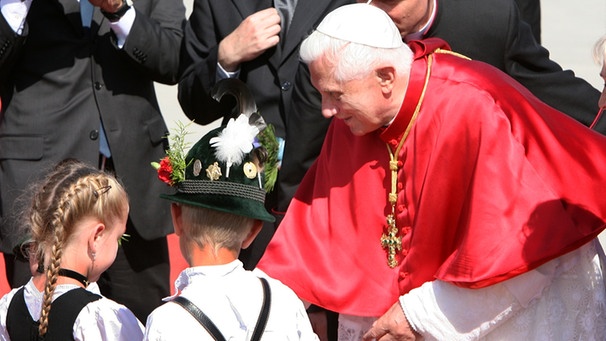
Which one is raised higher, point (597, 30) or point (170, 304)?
point (170, 304)

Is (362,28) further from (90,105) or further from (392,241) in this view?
(90,105)

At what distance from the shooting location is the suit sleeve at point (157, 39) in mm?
5570

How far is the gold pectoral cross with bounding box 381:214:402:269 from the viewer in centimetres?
445

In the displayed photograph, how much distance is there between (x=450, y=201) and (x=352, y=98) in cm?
47

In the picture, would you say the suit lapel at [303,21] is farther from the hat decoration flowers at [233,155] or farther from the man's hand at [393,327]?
the man's hand at [393,327]

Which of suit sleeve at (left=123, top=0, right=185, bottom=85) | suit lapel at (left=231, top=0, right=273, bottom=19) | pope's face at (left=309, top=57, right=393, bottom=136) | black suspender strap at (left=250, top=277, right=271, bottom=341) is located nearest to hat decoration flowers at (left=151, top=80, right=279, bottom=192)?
pope's face at (left=309, top=57, right=393, bottom=136)

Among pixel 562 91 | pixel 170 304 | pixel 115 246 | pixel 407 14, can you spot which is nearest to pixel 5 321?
pixel 115 246

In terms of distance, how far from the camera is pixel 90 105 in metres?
5.64

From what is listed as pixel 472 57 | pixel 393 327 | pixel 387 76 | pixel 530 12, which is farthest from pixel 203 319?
pixel 530 12

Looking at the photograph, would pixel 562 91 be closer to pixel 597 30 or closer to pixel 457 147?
pixel 457 147

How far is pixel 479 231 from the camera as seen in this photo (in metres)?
4.19

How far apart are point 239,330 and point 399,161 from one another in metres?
0.94

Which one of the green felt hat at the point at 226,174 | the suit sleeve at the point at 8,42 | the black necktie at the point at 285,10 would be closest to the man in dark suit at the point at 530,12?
the black necktie at the point at 285,10

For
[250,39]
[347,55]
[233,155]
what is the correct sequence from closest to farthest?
[233,155] → [347,55] → [250,39]
